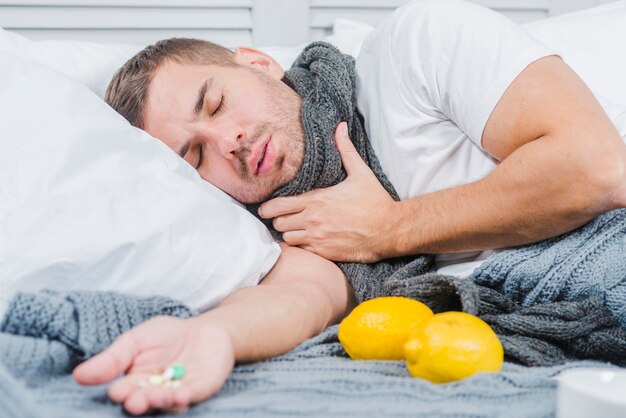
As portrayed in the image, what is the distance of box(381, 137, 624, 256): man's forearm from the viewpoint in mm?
1101

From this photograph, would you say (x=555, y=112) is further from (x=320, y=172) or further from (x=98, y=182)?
(x=98, y=182)

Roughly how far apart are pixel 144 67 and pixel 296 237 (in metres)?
0.42

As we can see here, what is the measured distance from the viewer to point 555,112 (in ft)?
3.68

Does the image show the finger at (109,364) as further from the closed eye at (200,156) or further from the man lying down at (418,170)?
the closed eye at (200,156)

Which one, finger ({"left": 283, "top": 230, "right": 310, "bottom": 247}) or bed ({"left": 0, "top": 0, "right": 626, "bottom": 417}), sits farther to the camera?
finger ({"left": 283, "top": 230, "right": 310, "bottom": 247})

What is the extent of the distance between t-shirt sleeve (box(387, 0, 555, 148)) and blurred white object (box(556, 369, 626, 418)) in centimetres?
56

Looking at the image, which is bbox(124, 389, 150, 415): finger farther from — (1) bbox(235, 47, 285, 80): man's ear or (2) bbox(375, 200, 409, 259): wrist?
(1) bbox(235, 47, 285, 80): man's ear

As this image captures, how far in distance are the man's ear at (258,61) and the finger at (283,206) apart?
264 millimetres

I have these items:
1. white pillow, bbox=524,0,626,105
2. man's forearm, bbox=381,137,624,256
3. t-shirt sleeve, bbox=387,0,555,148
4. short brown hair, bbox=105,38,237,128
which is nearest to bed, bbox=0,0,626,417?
short brown hair, bbox=105,38,237,128

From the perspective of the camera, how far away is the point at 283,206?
4.41 feet

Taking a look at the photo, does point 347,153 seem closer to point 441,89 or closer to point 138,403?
point 441,89

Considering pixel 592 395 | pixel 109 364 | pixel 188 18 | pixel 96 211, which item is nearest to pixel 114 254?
pixel 96 211

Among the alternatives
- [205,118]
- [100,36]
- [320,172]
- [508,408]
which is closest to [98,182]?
[205,118]

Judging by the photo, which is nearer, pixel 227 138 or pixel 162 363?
pixel 162 363
